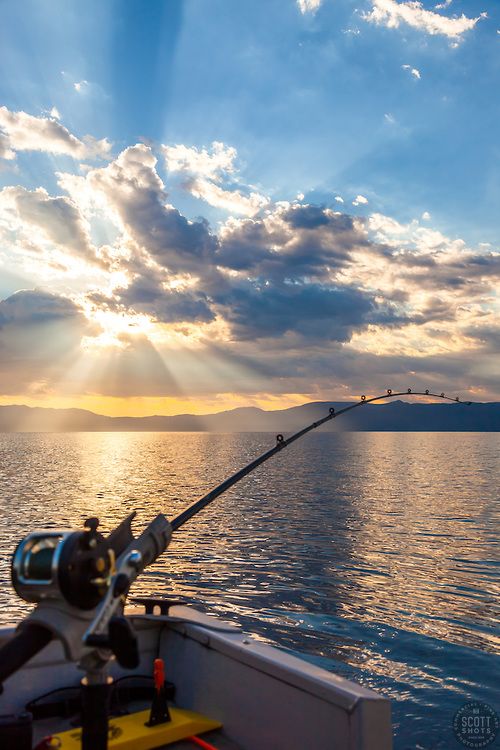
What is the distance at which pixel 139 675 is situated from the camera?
7.07 metres

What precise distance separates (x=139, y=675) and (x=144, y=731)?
107 centimetres

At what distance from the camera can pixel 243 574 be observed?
74.5ft

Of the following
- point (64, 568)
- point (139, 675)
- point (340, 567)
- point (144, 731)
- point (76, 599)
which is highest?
point (64, 568)

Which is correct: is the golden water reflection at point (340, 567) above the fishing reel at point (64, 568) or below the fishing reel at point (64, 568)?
below

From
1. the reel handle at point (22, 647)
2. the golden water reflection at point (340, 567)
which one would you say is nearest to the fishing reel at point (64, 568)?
the reel handle at point (22, 647)

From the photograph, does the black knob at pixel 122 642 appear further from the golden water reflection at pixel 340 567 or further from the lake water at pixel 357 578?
→ the golden water reflection at pixel 340 567

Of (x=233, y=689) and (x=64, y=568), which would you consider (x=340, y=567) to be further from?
(x=64, y=568)

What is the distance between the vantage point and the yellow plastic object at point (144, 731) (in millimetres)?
5742

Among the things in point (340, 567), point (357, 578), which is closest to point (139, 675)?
point (357, 578)

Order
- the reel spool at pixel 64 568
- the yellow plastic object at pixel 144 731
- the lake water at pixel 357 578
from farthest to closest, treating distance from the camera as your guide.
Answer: the lake water at pixel 357 578
the yellow plastic object at pixel 144 731
the reel spool at pixel 64 568

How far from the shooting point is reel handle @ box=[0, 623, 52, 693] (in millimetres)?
2896

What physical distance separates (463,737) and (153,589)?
12.4 m

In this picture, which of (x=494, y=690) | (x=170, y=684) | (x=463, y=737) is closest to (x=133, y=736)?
(x=170, y=684)

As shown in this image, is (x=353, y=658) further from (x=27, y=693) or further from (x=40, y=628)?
(x=40, y=628)
